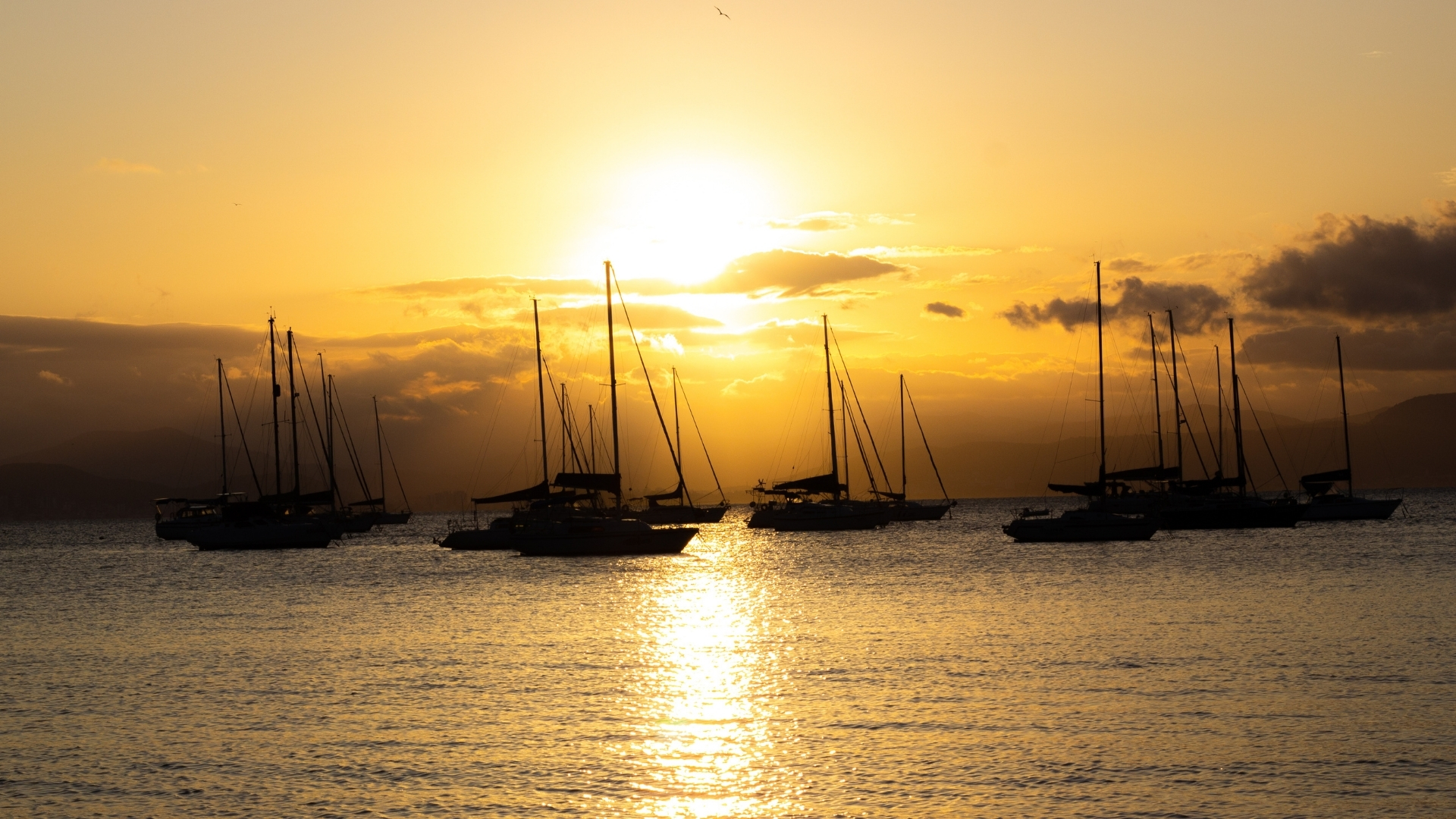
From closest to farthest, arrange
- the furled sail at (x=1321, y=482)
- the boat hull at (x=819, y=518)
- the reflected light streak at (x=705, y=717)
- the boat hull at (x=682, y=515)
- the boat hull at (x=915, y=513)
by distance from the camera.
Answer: the reflected light streak at (x=705, y=717)
the boat hull at (x=819, y=518)
the furled sail at (x=1321, y=482)
the boat hull at (x=682, y=515)
the boat hull at (x=915, y=513)

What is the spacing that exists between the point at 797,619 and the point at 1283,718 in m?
21.1

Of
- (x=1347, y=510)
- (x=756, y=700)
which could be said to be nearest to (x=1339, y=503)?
(x=1347, y=510)

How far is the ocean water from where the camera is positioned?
19.0 metres

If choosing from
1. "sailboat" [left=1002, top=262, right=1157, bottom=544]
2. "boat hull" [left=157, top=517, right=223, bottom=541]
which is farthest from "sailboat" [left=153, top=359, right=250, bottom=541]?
"sailboat" [left=1002, top=262, right=1157, bottom=544]

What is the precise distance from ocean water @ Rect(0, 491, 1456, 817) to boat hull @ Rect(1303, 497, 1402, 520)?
5200 cm

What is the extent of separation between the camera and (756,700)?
26.4 meters

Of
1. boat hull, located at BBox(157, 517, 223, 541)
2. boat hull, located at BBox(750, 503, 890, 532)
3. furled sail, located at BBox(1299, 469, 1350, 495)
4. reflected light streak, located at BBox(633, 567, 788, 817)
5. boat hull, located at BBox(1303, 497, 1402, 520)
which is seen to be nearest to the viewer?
reflected light streak, located at BBox(633, 567, 788, 817)

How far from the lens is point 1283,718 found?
23.1 meters

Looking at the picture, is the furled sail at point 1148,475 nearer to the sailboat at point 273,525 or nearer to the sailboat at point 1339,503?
the sailboat at point 1339,503

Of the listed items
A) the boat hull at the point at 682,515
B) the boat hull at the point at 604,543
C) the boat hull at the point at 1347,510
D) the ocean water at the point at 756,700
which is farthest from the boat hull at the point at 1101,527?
the boat hull at the point at 682,515

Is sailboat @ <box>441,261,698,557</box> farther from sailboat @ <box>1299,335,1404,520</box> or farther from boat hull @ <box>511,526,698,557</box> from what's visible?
sailboat @ <box>1299,335,1404,520</box>

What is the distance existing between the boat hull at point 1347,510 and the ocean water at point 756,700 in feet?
171

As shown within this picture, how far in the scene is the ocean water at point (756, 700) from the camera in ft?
62.2

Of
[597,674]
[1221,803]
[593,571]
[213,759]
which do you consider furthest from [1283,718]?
[593,571]
